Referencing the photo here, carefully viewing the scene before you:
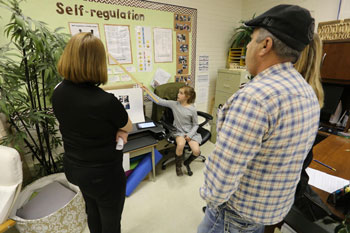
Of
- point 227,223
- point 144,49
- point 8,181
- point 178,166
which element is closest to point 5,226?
point 8,181

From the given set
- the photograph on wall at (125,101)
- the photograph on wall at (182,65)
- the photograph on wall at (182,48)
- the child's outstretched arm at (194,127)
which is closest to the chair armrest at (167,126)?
the child's outstretched arm at (194,127)

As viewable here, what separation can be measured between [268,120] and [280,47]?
0.24 meters

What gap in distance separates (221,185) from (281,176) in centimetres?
22

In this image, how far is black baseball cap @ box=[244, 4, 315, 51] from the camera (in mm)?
535

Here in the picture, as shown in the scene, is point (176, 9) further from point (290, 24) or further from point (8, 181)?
point (8, 181)

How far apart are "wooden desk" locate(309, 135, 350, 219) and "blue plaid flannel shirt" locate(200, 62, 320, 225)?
0.51 metres

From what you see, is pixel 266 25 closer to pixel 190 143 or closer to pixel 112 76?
pixel 190 143

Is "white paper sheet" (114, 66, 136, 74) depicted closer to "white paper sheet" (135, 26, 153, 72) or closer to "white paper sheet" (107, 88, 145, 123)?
"white paper sheet" (135, 26, 153, 72)

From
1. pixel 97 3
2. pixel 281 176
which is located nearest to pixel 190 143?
pixel 281 176

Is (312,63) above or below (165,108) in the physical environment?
above

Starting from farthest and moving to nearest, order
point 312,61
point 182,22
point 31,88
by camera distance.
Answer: point 182,22 < point 31,88 < point 312,61

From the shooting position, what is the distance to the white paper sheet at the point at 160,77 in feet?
8.39

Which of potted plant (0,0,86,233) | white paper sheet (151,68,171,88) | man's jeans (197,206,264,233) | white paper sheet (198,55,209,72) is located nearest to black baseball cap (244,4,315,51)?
man's jeans (197,206,264,233)

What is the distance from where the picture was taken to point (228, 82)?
9.04 feet
